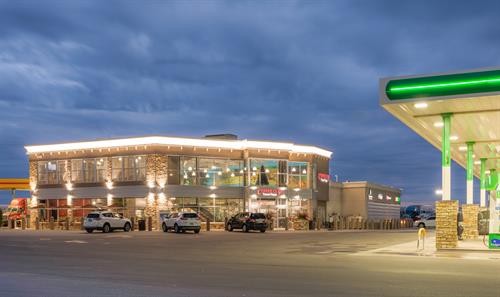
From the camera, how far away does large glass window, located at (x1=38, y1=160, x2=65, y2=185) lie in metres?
58.4

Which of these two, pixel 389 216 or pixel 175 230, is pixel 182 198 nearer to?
pixel 175 230

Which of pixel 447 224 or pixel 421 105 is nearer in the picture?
pixel 421 105

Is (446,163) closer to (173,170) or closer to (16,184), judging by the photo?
(173,170)

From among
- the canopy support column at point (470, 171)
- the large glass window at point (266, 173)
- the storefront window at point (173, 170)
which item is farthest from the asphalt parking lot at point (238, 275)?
the large glass window at point (266, 173)

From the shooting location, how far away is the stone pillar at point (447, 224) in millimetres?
24500

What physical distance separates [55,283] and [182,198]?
40.4m

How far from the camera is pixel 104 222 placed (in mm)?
45625

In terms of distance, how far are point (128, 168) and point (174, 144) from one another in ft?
15.6

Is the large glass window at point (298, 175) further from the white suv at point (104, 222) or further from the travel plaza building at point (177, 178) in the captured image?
the white suv at point (104, 222)

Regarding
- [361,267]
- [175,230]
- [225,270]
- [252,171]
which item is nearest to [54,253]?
[225,270]

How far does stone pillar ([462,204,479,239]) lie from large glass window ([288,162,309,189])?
25812 millimetres

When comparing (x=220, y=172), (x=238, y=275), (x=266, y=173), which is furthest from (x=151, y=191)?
(x=238, y=275)

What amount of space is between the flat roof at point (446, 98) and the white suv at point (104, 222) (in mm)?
25404

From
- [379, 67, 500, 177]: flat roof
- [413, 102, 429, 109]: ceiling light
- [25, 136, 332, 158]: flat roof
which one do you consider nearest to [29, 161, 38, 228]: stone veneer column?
[25, 136, 332, 158]: flat roof
